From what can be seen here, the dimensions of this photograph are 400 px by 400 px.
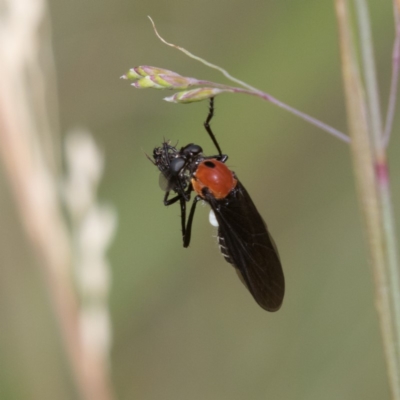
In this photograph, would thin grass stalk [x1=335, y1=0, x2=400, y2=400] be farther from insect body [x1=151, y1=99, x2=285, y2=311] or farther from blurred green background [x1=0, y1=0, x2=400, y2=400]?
blurred green background [x1=0, y1=0, x2=400, y2=400]

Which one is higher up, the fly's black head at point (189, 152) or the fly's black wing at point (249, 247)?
the fly's black head at point (189, 152)

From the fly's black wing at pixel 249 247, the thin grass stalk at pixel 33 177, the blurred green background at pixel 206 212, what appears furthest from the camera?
the blurred green background at pixel 206 212

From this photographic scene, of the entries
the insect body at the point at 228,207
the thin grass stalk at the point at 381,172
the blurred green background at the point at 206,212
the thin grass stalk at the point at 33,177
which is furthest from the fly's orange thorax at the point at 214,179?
the thin grass stalk at the point at 381,172

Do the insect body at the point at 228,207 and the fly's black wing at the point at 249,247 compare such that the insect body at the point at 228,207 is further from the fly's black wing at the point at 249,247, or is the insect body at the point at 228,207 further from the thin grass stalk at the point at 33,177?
the thin grass stalk at the point at 33,177

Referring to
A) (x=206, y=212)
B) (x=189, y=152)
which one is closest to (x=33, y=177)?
(x=189, y=152)

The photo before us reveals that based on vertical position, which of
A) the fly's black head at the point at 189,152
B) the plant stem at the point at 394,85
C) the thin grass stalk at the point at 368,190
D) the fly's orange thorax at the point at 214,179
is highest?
the fly's black head at the point at 189,152

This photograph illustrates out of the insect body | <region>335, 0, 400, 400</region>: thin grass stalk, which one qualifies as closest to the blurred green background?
the insect body

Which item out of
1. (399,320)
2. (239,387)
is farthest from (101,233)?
(239,387)

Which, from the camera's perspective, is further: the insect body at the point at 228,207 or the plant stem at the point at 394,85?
the insect body at the point at 228,207
